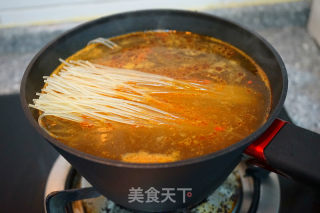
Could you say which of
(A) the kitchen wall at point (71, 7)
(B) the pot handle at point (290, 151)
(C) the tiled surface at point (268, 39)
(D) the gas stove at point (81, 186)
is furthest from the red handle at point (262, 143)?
(A) the kitchen wall at point (71, 7)

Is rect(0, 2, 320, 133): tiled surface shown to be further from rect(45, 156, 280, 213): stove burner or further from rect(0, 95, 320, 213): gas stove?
rect(45, 156, 280, 213): stove burner

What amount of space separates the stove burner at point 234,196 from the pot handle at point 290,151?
0.39 metres

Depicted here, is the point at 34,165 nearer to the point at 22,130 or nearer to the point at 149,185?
the point at 22,130

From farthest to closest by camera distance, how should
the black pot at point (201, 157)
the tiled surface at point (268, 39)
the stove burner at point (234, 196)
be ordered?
1. the tiled surface at point (268, 39)
2. the stove burner at point (234, 196)
3. the black pot at point (201, 157)

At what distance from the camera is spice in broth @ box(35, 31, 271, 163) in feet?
2.82

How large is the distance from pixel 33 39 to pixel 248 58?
4.59 feet

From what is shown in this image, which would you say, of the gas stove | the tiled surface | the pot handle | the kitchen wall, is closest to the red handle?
the pot handle

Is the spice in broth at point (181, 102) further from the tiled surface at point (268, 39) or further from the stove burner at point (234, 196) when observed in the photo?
the tiled surface at point (268, 39)

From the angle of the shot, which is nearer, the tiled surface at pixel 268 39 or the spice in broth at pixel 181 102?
the spice in broth at pixel 181 102

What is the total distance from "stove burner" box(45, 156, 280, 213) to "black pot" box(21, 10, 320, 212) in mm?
226

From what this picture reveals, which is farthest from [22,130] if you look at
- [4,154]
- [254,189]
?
[254,189]

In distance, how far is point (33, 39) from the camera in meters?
1.91

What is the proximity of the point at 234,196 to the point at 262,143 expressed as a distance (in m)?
0.46

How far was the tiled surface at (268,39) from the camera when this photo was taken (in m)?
1.71
